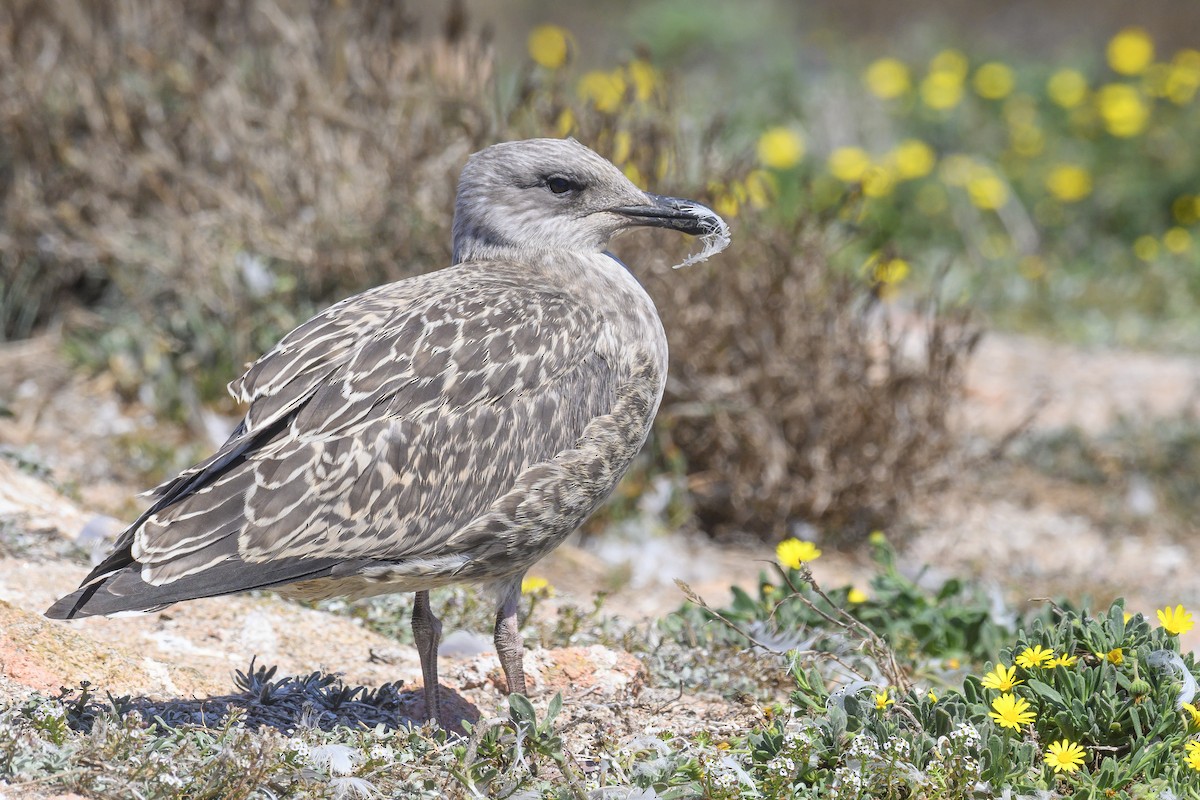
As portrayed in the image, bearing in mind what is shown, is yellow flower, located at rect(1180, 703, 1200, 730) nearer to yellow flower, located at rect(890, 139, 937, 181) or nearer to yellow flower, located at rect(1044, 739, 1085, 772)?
yellow flower, located at rect(1044, 739, 1085, 772)

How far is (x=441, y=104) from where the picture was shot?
20.4 ft

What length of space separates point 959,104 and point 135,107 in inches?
246

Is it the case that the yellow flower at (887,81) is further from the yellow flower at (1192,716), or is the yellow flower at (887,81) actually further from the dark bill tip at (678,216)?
the yellow flower at (1192,716)

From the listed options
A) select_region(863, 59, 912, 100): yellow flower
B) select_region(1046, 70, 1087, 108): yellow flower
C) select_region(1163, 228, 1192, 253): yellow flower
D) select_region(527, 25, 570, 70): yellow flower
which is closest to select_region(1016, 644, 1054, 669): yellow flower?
select_region(1163, 228, 1192, 253): yellow flower

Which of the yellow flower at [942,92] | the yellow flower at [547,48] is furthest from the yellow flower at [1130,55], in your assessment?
the yellow flower at [547,48]

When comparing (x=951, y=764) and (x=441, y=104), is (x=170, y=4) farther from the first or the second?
(x=951, y=764)

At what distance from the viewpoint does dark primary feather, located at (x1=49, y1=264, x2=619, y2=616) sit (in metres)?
3.23

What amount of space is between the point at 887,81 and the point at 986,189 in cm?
164

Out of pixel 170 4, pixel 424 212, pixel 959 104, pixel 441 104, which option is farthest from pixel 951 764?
pixel 959 104

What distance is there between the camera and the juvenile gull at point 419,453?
3.27 metres

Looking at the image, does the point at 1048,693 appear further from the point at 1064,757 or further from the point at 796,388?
the point at 796,388

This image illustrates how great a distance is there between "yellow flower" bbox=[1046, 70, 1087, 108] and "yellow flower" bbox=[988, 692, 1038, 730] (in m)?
8.16

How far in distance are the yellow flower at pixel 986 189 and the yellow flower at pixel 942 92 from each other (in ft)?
2.47

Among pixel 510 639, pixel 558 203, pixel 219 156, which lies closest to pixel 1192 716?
pixel 510 639
